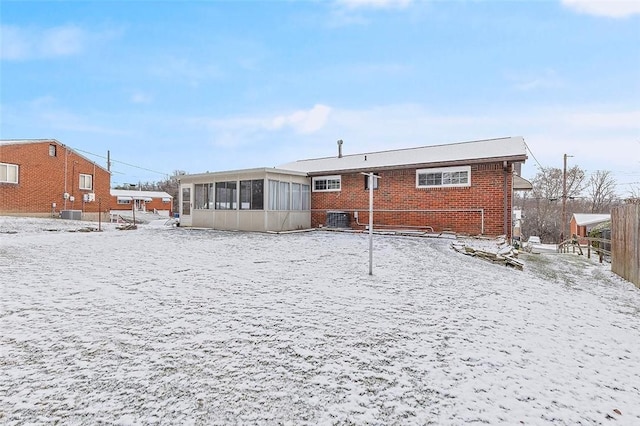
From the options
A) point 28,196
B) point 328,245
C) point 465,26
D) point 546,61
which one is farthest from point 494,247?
point 28,196

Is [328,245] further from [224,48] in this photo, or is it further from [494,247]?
[224,48]

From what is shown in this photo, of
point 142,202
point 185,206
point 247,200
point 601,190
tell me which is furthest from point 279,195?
point 601,190

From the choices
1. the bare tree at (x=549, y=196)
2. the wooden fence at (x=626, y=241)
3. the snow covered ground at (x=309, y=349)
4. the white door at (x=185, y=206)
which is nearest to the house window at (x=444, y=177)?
the wooden fence at (x=626, y=241)

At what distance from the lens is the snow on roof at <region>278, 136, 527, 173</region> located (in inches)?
453

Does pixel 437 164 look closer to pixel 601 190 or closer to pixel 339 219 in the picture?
pixel 339 219

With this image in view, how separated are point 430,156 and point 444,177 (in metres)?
1.61

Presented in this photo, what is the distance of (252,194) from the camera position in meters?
13.5

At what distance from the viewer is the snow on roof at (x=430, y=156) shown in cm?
1150

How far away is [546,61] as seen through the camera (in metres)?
13.3

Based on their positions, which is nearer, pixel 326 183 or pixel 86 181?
pixel 326 183

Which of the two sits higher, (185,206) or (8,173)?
(8,173)

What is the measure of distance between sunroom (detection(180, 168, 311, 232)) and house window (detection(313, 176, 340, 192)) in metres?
0.39

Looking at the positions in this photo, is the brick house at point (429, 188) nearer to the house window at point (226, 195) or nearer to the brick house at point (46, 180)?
the house window at point (226, 195)

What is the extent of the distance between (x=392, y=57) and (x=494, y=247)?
1005 cm
